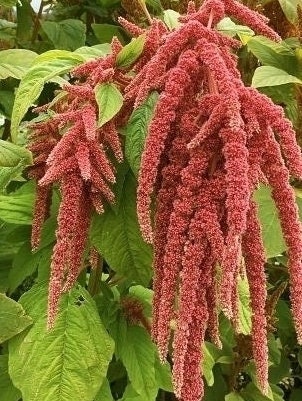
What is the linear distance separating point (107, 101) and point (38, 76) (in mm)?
196

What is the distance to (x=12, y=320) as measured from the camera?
1.35 metres

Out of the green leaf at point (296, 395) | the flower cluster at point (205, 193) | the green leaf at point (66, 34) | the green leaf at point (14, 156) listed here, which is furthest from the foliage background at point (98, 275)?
the green leaf at point (296, 395)

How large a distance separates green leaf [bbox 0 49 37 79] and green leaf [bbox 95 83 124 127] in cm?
45

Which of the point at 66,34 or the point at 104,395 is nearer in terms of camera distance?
the point at 104,395

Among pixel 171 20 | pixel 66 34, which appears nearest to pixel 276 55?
pixel 171 20

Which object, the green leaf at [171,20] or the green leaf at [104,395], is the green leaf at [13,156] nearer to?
the green leaf at [171,20]

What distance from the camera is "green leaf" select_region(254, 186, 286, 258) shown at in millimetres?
1484

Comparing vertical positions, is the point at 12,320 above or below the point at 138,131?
below

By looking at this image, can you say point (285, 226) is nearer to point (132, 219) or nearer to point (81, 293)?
point (132, 219)

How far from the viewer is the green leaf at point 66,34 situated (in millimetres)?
2102

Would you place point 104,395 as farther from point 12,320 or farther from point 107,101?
point 107,101

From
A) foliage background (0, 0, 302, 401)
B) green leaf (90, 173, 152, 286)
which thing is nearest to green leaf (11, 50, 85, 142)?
foliage background (0, 0, 302, 401)

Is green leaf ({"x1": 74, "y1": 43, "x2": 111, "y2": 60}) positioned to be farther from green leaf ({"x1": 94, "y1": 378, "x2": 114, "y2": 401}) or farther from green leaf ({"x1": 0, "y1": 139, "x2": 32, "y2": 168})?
green leaf ({"x1": 94, "y1": 378, "x2": 114, "y2": 401})

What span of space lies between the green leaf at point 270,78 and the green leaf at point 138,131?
48 centimetres
